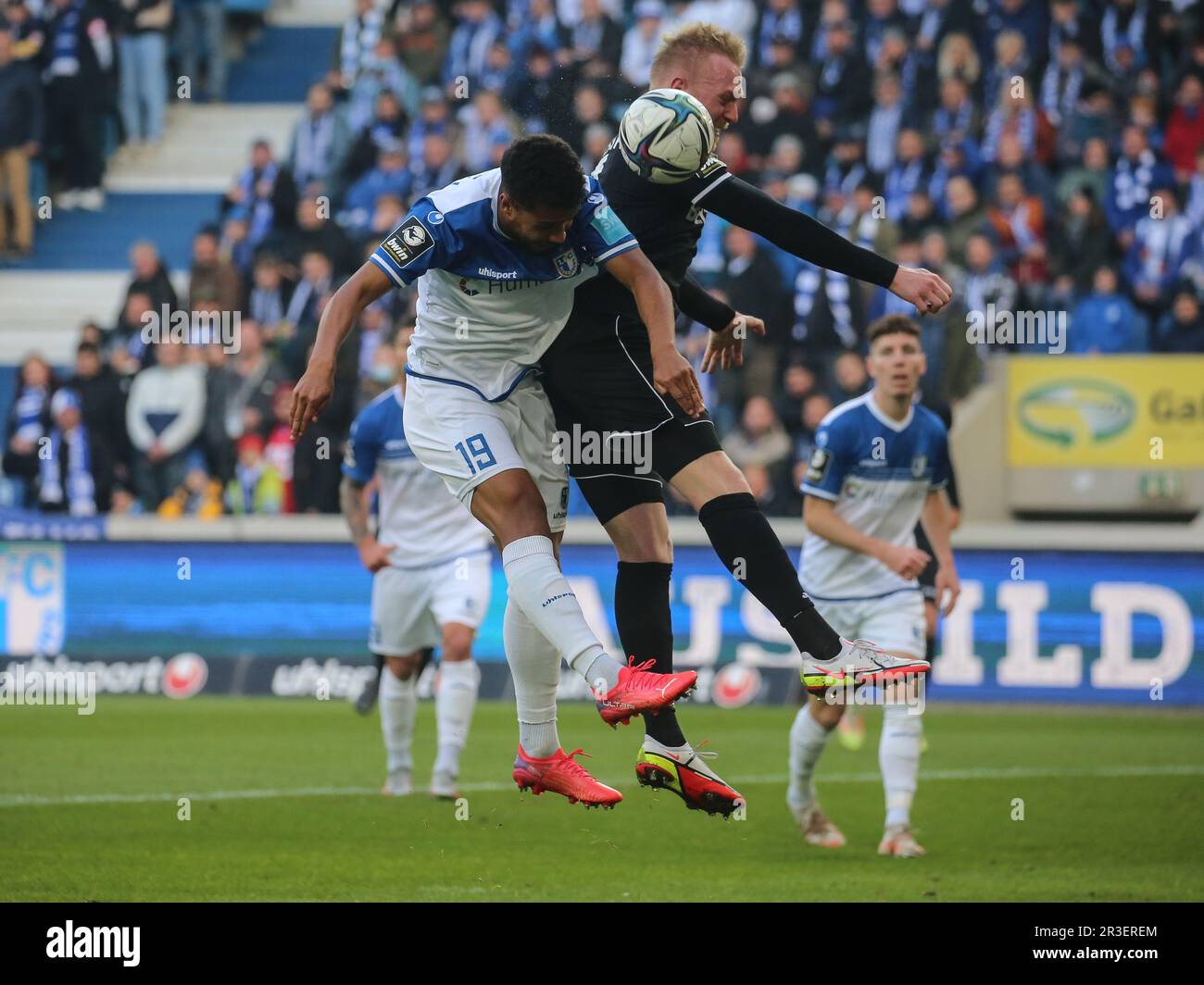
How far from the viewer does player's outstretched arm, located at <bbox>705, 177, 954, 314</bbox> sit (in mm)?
6680

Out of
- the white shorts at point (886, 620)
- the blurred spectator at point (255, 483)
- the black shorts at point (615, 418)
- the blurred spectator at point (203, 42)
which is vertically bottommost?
the white shorts at point (886, 620)

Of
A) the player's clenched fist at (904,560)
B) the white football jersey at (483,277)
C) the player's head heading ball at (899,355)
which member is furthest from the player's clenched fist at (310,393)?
the player's head heading ball at (899,355)

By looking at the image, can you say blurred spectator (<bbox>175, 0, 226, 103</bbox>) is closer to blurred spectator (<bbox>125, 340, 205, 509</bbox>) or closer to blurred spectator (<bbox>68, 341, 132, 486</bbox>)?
blurred spectator (<bbox>68, 341, 132, 486</bbox>)

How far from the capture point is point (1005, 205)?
56.6ft

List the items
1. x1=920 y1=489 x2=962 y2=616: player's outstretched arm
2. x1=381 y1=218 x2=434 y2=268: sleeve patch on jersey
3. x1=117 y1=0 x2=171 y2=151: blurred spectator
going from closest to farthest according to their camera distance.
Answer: x1=381 y1=218 x2=434 y2=268: sleeve patch on jersey
x1=920 y1=489 x2=962 y2=616: player's outstretched arm
x1=117 y1=0 x2=171 y2=151: blurred spectator

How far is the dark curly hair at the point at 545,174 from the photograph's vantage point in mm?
6418

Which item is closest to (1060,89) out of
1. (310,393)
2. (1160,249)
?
(1160,249)

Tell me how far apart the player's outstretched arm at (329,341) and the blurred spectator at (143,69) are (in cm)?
1661

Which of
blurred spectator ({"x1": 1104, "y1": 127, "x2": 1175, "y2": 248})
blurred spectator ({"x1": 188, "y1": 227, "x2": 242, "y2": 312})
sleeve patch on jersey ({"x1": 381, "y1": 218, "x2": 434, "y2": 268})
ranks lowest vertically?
sleeve patch on jersey ({"x1": 381, "y1": 218, "x2": 434, "y2": 268})

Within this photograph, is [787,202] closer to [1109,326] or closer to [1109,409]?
[1109,326]

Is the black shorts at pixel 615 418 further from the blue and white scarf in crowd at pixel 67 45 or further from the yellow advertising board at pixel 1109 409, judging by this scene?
the blue and white scarf in crowd at pixel 67 45

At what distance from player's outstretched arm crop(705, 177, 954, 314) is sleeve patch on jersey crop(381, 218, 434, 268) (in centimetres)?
100

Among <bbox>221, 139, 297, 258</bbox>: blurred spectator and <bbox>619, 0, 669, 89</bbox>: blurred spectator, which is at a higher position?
<bbox>619, 0, 669, 89</bbox>: blurred spectator

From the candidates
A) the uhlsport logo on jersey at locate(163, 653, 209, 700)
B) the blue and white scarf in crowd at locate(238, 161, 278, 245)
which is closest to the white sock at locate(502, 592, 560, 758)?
the uhlsport logo on jersey at locate(163, 653, 209, 700)
